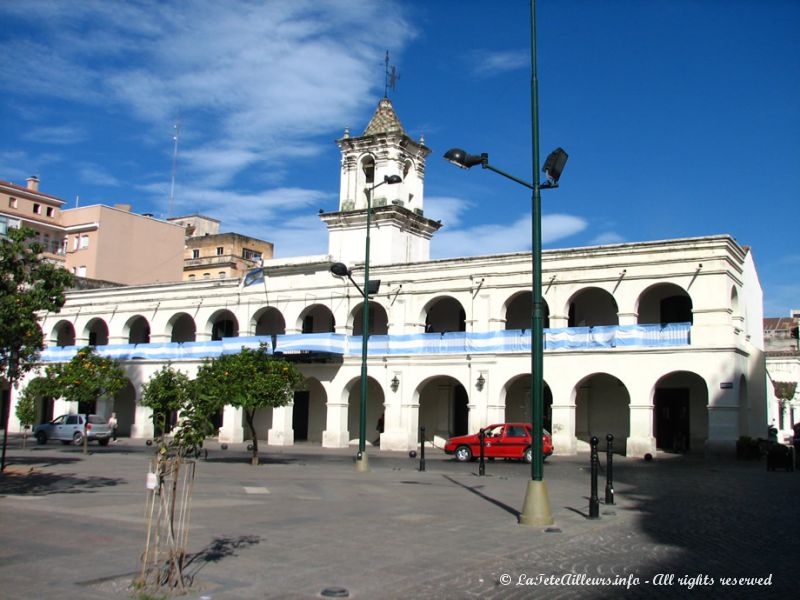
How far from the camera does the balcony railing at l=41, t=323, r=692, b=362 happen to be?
29141 mm

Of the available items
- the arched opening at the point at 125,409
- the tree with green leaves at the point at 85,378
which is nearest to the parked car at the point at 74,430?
the tree with green leaves at the point at 85,378

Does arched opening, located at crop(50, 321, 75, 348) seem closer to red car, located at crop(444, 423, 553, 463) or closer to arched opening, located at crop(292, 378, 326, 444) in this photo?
arched opening, located at crop(292, 378, 326, 444)

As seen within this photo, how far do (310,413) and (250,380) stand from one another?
589 inches

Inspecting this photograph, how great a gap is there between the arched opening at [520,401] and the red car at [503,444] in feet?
19.3

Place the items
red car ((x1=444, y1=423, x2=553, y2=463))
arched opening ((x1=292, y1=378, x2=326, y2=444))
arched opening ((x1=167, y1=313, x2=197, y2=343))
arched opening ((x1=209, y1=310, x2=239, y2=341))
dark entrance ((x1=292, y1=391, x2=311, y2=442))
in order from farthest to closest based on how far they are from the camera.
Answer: arched opening ((x1=167, y1=313, x2=197, y2=343)) → arched opening ((x1=209, y1=310, x2=239, y2=341)) → dark entrance ((x1=292, y1=391, x2=311, y2=442)) → arched opening ((x1=292, y1=378, x2=326, y2=444)) → red car ((x1=444, y1=423, x2=553, y2=463))

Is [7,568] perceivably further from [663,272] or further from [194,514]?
[663,272]

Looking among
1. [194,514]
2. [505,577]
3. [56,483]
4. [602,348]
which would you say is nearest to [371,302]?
[602,348]

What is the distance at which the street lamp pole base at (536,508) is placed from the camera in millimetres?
11758

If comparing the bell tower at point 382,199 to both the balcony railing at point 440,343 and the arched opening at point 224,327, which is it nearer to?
the balcony railing at point 440,343

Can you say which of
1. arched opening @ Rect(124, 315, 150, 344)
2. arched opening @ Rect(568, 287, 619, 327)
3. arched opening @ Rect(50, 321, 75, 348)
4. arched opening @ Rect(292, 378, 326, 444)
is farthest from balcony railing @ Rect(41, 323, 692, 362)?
arched opening @ Rect(50, 321, 75, 348)

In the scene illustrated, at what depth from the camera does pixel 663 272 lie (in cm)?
2900

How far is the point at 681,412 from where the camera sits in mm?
32000

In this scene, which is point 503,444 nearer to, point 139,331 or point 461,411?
point 461,411

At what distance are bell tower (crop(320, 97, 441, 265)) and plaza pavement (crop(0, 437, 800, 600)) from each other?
19.1 meters
